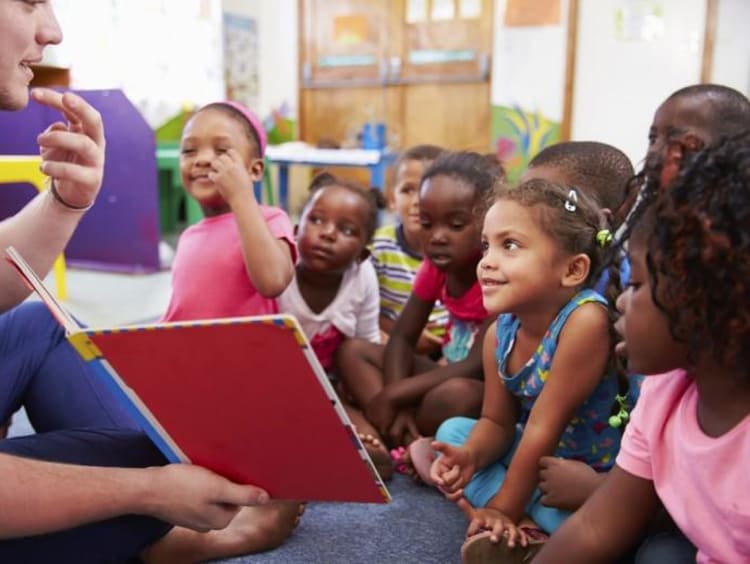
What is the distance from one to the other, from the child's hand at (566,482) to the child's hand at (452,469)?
0.11 metres

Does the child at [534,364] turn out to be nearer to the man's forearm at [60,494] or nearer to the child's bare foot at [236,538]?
the child's bare foot at [236,538]

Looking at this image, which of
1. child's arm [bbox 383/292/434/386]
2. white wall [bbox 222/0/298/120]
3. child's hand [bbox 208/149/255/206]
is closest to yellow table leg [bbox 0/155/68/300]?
child's hand [bbox 208/149/255/206]

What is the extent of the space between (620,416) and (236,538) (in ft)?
1.68

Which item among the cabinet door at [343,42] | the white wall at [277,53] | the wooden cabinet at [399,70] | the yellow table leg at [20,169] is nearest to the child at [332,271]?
the yellow table leg at [20,169]

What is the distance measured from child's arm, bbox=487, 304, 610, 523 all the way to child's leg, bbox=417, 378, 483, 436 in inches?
10.7

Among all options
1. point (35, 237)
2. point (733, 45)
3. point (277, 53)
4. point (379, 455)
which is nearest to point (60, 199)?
point (35, 237)

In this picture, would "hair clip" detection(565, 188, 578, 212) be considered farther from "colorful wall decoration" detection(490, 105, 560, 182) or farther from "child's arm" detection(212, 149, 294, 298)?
"colorful wall decoration" detection(490, 105, 560, 182)

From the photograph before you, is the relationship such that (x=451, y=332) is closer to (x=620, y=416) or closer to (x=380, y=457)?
(x=380, y=457)

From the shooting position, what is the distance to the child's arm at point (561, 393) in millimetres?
902

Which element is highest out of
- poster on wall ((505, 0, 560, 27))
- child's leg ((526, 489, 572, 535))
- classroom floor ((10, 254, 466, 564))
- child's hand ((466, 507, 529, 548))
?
poster on wall ((505, 0, 560, 27))

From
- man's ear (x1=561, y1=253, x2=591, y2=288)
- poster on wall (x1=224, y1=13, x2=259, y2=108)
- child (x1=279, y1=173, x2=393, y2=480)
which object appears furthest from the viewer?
poster on wall (x1=224, y1=13, x2=259, y2=108)

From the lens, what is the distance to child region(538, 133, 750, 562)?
0.53 metres

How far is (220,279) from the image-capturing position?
4.15 ft

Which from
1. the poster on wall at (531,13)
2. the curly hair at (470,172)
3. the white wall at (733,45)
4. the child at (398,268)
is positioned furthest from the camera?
the poster on wall at (531,13)
